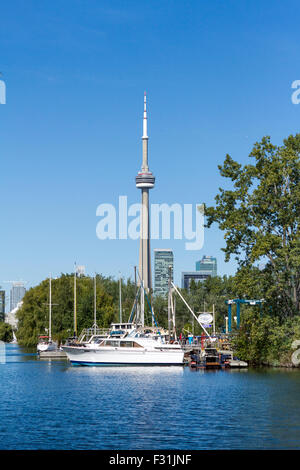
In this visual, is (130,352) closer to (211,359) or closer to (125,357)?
(125,357)

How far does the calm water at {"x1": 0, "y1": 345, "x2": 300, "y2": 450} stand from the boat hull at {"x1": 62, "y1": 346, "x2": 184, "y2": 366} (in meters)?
11.1

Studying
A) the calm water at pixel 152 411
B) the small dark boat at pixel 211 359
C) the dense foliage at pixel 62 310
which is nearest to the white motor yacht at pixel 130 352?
the small dark boat at pixel 211 359

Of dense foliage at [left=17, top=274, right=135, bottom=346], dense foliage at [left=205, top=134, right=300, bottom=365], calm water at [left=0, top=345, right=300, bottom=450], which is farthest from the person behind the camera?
dense foliage at [left=17, top=274, right=135, bottom=346]

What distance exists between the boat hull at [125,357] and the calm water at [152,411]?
11.1 metres

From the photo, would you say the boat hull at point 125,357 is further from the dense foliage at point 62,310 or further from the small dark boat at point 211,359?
the dense foliage at point 62,310

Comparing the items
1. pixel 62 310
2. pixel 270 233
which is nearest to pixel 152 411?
pixel 270 233

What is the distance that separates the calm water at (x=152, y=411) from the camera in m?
31.4

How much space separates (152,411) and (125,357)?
40.9m

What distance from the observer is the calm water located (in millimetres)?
31422

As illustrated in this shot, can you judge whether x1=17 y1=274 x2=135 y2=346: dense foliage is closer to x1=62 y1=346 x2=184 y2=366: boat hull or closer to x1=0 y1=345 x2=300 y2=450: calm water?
x1=62 y1=346 x2=184 y2=366: boat hull

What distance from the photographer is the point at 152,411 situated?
41.2 metres

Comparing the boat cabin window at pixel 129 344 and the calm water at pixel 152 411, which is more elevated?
the boat cabin window at pixel 129 344

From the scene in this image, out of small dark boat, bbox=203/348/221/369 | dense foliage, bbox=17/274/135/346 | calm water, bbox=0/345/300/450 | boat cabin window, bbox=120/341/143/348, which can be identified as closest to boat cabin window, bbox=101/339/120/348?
boat cabin window, bbox=120/341/143/348
